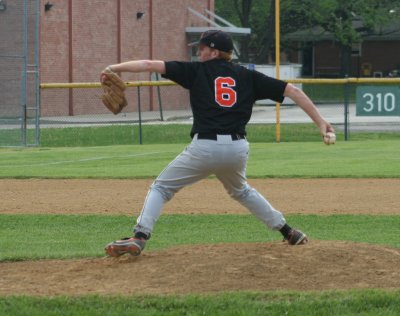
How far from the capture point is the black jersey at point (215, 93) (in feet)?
24.4

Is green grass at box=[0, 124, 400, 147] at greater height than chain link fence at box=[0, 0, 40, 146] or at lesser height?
lesser

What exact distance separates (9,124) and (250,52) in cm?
3454

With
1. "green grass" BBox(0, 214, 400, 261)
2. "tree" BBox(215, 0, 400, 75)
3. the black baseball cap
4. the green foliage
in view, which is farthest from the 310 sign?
the green foliage

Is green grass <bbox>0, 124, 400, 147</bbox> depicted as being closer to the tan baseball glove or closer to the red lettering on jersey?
the tan baseball glove

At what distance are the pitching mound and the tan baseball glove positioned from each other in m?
1.20

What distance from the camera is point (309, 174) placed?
16016 mm

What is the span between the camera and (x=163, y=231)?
10.2 metres

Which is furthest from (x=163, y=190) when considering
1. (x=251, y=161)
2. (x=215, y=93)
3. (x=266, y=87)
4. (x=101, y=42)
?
(x=101, y=42)

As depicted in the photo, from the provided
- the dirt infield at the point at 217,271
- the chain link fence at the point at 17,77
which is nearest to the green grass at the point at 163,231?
the dirt infield at the point at 217,271

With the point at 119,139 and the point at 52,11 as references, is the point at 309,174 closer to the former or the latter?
the point at 119,139

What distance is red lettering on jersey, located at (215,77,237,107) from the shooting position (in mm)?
7434

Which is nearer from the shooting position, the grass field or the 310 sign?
the grass field

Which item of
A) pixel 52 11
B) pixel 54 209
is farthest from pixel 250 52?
pixel 54 209

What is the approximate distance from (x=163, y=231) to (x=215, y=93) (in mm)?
3071
